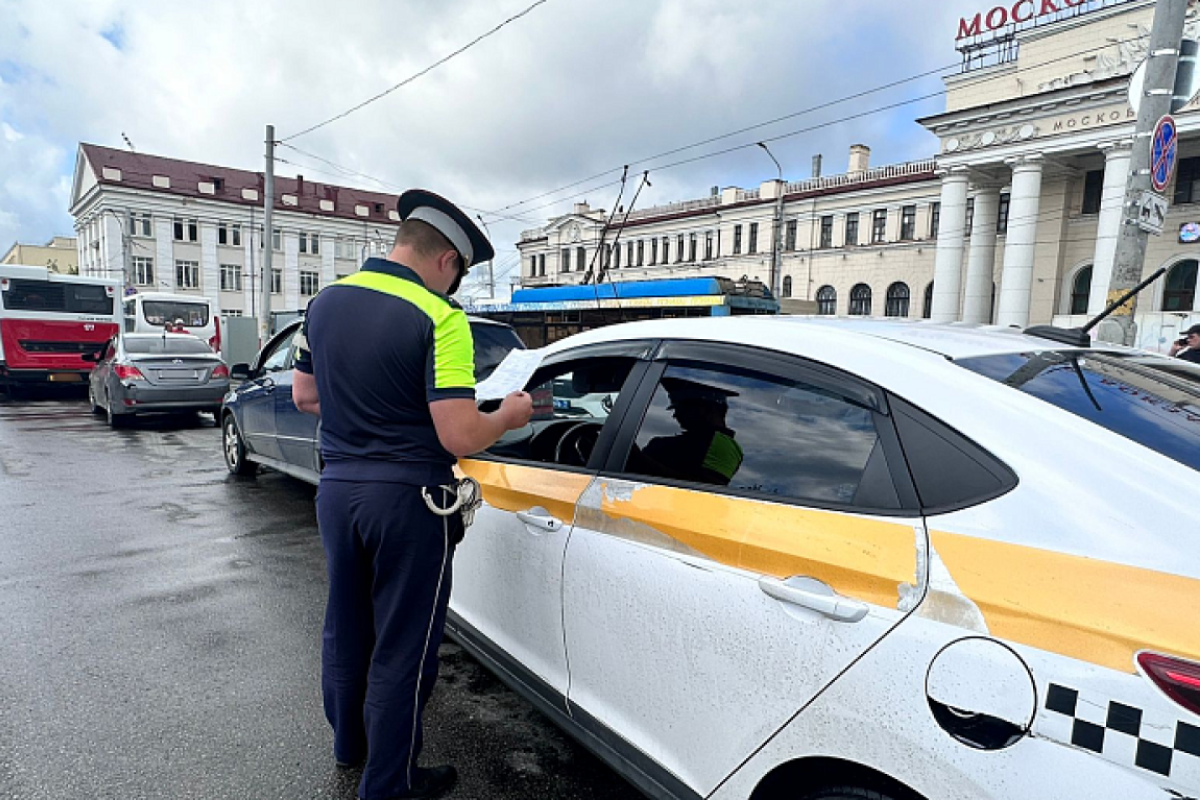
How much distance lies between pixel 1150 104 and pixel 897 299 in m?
38.8

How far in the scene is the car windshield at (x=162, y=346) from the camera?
10.8 meters

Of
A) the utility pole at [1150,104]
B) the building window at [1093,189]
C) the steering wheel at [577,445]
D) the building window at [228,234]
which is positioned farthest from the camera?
the building window at [228,234]

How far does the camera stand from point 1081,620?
1.13 metres

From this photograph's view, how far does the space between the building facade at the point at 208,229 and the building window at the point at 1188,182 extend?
44790 millimetres

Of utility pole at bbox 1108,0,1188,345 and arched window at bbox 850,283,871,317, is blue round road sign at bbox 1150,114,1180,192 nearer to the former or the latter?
utility pole at bbox 1108,0,1188,345

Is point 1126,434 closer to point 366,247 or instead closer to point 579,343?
point 579,343

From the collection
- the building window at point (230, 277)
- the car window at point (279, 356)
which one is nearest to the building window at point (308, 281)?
the building window at point (230, 277)

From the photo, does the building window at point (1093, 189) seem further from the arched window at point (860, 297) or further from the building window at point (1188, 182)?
the arched window at point (860, 297)

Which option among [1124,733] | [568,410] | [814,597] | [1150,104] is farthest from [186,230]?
[1124,733]

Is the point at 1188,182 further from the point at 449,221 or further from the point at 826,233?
the point at 449,221

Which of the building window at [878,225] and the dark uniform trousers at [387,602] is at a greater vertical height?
the building window at [878,225]

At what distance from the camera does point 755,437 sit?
1.84 meters

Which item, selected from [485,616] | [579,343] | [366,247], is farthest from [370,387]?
[366,247]

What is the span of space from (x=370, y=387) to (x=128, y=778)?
175 centimetres
